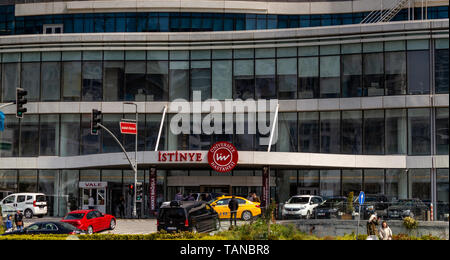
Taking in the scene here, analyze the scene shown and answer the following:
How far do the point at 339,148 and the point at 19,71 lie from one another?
28.2 meters

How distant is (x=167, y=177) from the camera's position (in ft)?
177

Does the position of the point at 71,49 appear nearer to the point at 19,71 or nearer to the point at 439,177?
the point at 19,71

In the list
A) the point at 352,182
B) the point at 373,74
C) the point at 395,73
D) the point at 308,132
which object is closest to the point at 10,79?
the point at 308,132

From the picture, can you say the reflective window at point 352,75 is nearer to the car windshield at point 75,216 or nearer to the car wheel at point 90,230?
the car wheel at point 90,230

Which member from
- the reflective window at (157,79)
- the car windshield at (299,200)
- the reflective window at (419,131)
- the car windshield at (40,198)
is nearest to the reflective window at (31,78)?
the car windshield at (40,198)

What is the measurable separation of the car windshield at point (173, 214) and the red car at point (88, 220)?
6174 mm

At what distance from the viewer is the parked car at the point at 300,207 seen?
133 ft

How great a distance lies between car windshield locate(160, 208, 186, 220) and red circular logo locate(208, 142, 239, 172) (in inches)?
601

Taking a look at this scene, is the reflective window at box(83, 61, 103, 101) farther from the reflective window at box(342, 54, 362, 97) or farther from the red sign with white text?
the reflective window at box(342, 54, 362, 97)

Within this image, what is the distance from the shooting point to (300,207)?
4159 centimetres

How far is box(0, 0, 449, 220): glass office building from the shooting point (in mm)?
49906

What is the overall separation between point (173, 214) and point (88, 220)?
282 inches
